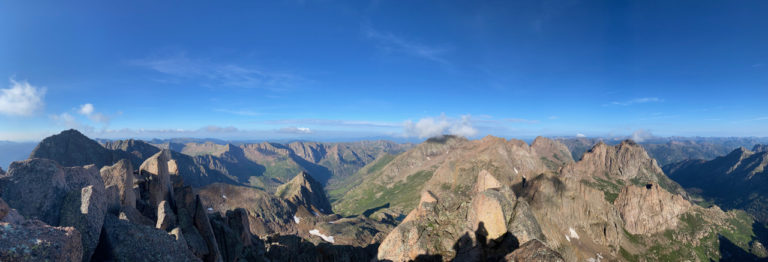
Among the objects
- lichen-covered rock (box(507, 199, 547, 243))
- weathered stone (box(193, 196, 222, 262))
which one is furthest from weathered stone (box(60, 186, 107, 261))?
lichen-covered rock (box(507, 199, 547, 243))

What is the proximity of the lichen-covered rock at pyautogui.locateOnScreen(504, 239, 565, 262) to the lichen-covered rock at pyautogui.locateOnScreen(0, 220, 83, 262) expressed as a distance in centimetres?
2564

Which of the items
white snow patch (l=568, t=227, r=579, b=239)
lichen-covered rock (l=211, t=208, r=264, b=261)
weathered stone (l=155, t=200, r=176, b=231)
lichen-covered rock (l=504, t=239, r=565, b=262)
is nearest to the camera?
lichen-covered rock (l=504, t=239, r=565, b=262)

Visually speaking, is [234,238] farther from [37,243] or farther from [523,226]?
[523,226]

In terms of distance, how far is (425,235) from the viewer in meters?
33.8

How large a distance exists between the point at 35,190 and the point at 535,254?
40.8 m

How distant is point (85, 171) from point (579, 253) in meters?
177

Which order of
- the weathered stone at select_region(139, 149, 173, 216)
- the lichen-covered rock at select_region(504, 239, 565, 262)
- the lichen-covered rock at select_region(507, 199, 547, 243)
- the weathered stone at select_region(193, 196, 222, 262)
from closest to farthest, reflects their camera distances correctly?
the lichen-covered rock at select_region(504, 239, 565, 262) < the lichen-covered rock at select_region(507, 199, 547, 243) < the weathered stone at select_region(193, 196, 222, 262) < the weathered stone at select_region(139, 149, 173, 216)

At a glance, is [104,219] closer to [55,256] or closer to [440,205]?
[55,256]

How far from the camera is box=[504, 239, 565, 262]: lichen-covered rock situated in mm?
18578

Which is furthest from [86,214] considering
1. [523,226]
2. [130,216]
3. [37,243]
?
[523,226]

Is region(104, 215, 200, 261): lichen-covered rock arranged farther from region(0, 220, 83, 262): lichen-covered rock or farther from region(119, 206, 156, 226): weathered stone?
region(119, 206, 156, 226): weathered stone

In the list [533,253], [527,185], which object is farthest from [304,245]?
[527,185]

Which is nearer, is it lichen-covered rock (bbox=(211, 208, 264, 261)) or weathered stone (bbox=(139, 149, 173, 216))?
weathered stone (bbox=(139, 149, 173, 216))

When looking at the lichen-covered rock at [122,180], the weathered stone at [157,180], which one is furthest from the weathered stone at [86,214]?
the weathered stone at [157,180]
